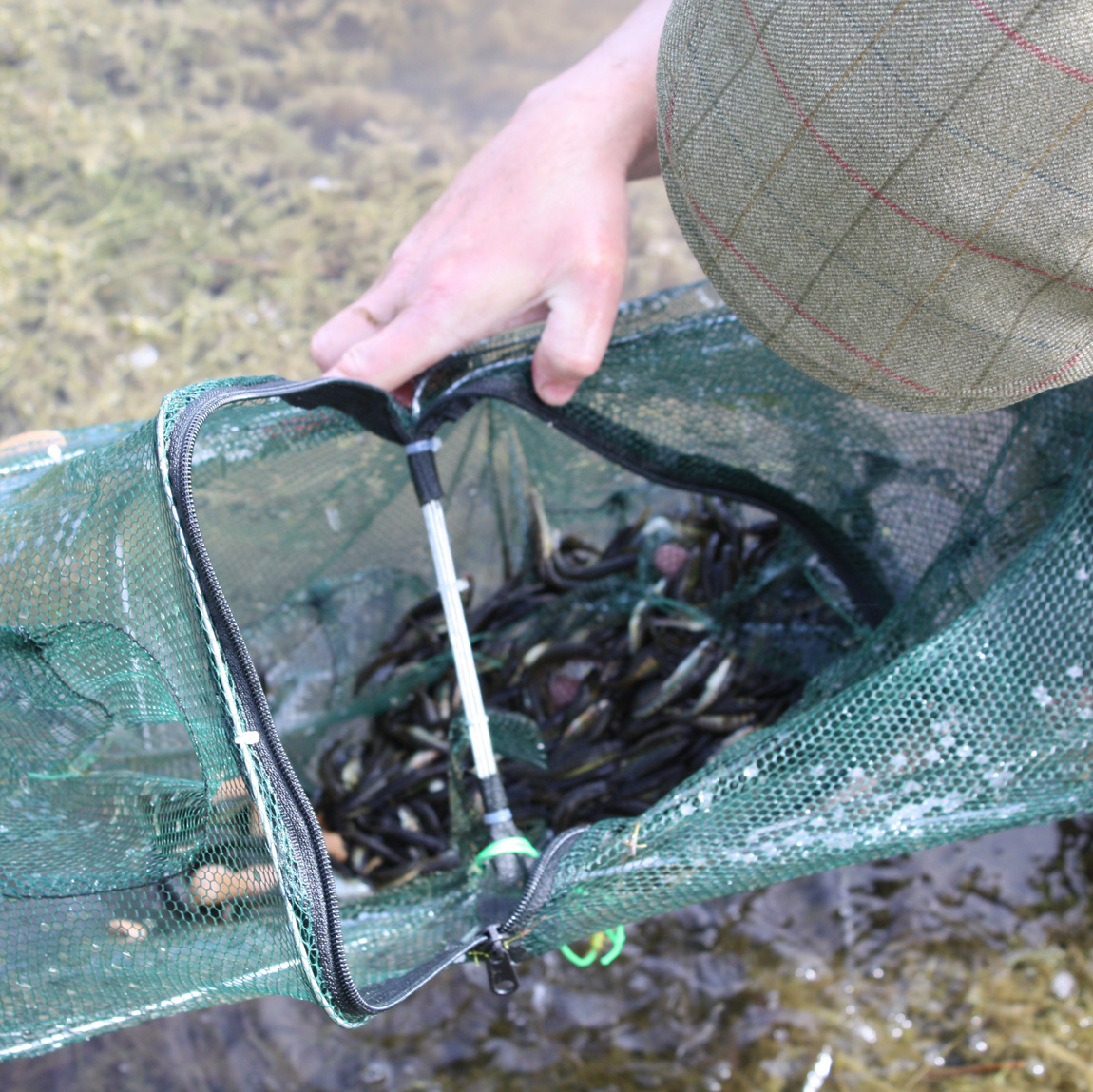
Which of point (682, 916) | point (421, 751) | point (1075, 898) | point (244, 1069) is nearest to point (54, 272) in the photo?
point (421, 751)

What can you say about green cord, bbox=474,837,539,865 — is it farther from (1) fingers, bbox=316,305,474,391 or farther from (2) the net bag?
(1) fingers, bbox=316,305,474,391

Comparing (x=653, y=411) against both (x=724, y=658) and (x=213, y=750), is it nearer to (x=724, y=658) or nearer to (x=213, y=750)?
(x=724, y=658)

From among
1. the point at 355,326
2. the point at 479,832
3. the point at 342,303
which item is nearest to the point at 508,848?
the point at 479,832

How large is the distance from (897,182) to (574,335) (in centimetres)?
93

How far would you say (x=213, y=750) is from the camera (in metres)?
1.38

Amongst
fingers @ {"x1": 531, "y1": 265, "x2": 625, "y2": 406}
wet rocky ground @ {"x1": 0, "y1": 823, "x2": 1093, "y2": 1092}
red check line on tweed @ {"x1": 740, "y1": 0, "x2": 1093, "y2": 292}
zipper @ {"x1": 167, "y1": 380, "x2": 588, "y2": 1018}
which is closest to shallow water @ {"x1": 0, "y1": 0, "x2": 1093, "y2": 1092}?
wet rocky ground @ {"x1": 0, "y1": 823, "x2": 1093, "y2": 1092}

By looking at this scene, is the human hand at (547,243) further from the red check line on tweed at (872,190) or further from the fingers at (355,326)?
the red check line on tweed at (872,190)

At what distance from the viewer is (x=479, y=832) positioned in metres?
2.07

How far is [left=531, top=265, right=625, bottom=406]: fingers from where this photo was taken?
191 centimetres

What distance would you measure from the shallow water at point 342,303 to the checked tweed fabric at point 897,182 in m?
1.86

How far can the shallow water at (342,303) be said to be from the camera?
2395mm

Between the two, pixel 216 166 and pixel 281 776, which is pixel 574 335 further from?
pixel 216 166

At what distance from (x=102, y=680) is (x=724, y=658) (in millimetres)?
1642

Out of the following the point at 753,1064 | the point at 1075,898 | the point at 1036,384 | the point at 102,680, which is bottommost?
the point at 753,1064
